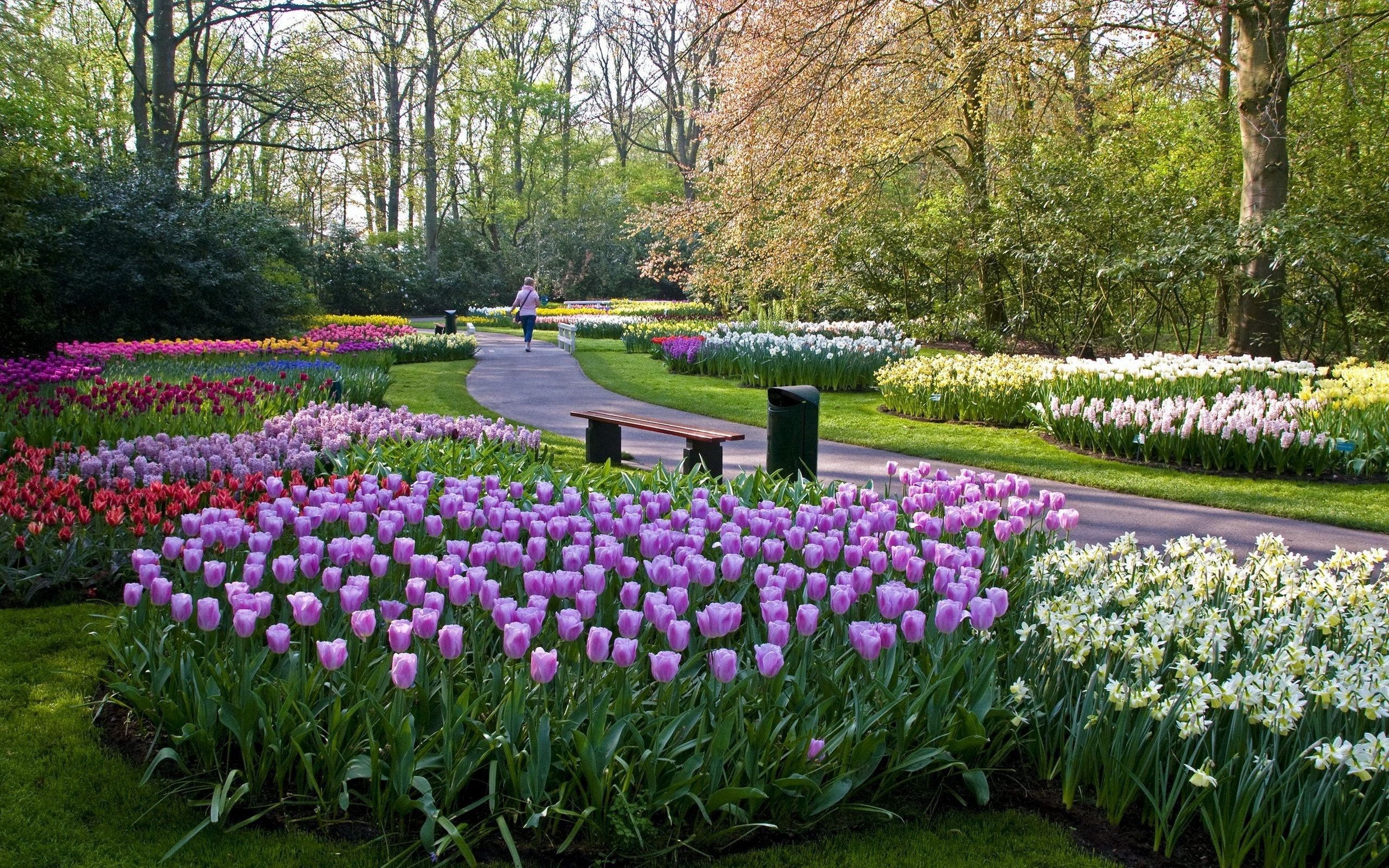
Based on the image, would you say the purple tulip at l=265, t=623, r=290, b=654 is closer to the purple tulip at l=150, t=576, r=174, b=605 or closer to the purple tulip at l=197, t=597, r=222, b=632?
the purple tulip at l=197, t=597, r=222, b=632

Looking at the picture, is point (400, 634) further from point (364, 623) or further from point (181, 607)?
point (181, 607)

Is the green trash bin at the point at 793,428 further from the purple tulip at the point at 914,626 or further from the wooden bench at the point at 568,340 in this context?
the wooden bench at the point at 568,340

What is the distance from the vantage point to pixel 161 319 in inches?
615

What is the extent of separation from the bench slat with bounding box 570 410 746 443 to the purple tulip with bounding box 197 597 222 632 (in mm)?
4254

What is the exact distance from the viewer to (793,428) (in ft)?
22.3

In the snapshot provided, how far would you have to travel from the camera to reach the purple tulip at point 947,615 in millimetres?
2896

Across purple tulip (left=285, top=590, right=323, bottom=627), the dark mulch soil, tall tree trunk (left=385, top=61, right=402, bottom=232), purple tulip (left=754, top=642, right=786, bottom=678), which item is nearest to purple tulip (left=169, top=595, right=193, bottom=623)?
purple tulip (left=285, top=590, right=323, bottom=627)

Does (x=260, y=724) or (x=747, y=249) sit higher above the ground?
(x=747, y=249)

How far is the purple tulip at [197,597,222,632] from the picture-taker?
2.86 m

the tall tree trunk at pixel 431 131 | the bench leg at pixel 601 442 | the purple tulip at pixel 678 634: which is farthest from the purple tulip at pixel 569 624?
the tall tree trunk at pixel 431 131

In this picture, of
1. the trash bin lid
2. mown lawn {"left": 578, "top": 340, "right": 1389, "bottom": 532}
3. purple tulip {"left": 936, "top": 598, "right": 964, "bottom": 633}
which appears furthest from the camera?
mown lawn {"left": 578, "top": 340, "right": 1389, "bottom": 532}

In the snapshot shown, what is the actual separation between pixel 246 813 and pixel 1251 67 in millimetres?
12845

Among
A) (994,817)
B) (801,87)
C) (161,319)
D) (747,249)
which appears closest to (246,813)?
(994,817)

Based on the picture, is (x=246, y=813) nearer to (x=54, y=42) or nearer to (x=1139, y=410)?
(x=1139, y=410)
